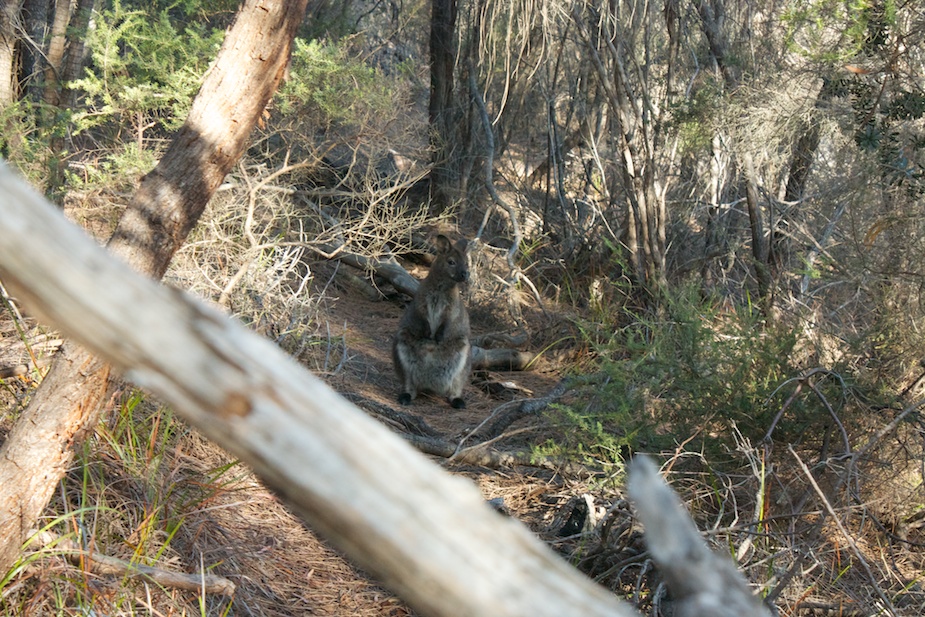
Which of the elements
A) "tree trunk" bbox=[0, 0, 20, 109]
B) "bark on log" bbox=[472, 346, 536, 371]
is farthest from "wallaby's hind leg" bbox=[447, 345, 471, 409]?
"tree trunk" bbox=[0, 0, 20, 109]

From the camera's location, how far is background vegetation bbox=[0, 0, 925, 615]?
4289 millimetres

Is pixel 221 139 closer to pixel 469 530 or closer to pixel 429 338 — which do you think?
pixel 469 530

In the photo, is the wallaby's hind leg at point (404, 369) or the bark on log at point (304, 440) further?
the wallaby's hind leg at point (404, 369)

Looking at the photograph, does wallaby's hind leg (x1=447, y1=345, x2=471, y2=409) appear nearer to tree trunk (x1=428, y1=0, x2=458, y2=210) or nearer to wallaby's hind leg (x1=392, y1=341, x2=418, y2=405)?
wallaby's hind leg (x1=392, y1=341, x2=418, y2=405)

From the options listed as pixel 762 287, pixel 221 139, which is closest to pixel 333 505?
pixel 221 139

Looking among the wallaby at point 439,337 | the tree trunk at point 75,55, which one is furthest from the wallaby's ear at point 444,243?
the tree trunk at point 75,55

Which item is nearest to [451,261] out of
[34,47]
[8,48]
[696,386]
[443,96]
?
[443,96]

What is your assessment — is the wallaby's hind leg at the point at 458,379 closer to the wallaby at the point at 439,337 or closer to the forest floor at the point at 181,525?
the wallaby at the point at 439,337

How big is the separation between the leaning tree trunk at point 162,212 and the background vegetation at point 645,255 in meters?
0.22

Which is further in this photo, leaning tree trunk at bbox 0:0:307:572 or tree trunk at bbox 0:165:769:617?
leaning tree trunk at bbox 0:0:307:572

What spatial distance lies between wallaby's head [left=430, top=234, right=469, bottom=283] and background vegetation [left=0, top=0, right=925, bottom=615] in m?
1.11

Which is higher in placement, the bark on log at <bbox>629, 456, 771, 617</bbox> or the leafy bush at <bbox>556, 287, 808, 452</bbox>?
the bark on log at <bbox>629, 456, 771, 617</bbox>

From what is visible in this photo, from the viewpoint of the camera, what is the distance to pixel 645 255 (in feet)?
31.1

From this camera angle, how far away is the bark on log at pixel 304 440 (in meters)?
1.18
